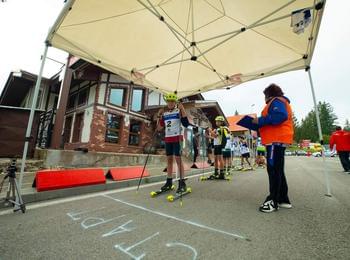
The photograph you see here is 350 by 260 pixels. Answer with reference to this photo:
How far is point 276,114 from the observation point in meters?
3.19

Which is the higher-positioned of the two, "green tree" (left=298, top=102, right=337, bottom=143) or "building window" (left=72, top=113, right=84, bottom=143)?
"green tree" (left=298, top=102, right=337, bottom=143)

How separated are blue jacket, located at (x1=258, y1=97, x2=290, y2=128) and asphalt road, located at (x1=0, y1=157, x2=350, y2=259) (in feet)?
4.77

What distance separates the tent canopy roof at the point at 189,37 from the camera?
13.1 ft

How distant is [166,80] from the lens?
6672 mm

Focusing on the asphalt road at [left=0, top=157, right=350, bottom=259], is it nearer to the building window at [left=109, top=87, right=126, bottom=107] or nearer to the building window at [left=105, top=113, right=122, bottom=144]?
A: the building window at [left=105, top=113, right=122, bottom=144]

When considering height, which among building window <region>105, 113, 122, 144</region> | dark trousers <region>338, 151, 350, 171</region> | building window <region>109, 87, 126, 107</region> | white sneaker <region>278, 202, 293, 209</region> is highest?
building window <region>109, 87, 126, 107</region>

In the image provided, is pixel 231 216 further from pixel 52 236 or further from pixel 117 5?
pixel 117 5

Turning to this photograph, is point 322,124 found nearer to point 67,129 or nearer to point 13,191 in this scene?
point 67,129

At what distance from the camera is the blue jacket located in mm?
3165

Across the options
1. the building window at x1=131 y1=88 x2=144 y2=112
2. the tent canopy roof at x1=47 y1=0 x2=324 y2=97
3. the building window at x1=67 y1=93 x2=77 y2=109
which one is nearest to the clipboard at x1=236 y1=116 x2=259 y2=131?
the tent canopy roof at x1=47 y1=0 x2=324 y2=97

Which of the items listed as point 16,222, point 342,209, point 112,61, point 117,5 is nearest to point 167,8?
point 117,5

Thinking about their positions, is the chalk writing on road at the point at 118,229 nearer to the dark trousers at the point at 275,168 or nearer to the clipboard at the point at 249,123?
the dark trousers at the point at 275,168

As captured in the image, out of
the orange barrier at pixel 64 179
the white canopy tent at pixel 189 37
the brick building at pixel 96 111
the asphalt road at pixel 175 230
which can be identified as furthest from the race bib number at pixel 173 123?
the brick building at pixel 96 111

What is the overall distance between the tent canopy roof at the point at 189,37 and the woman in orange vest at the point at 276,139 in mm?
1884
